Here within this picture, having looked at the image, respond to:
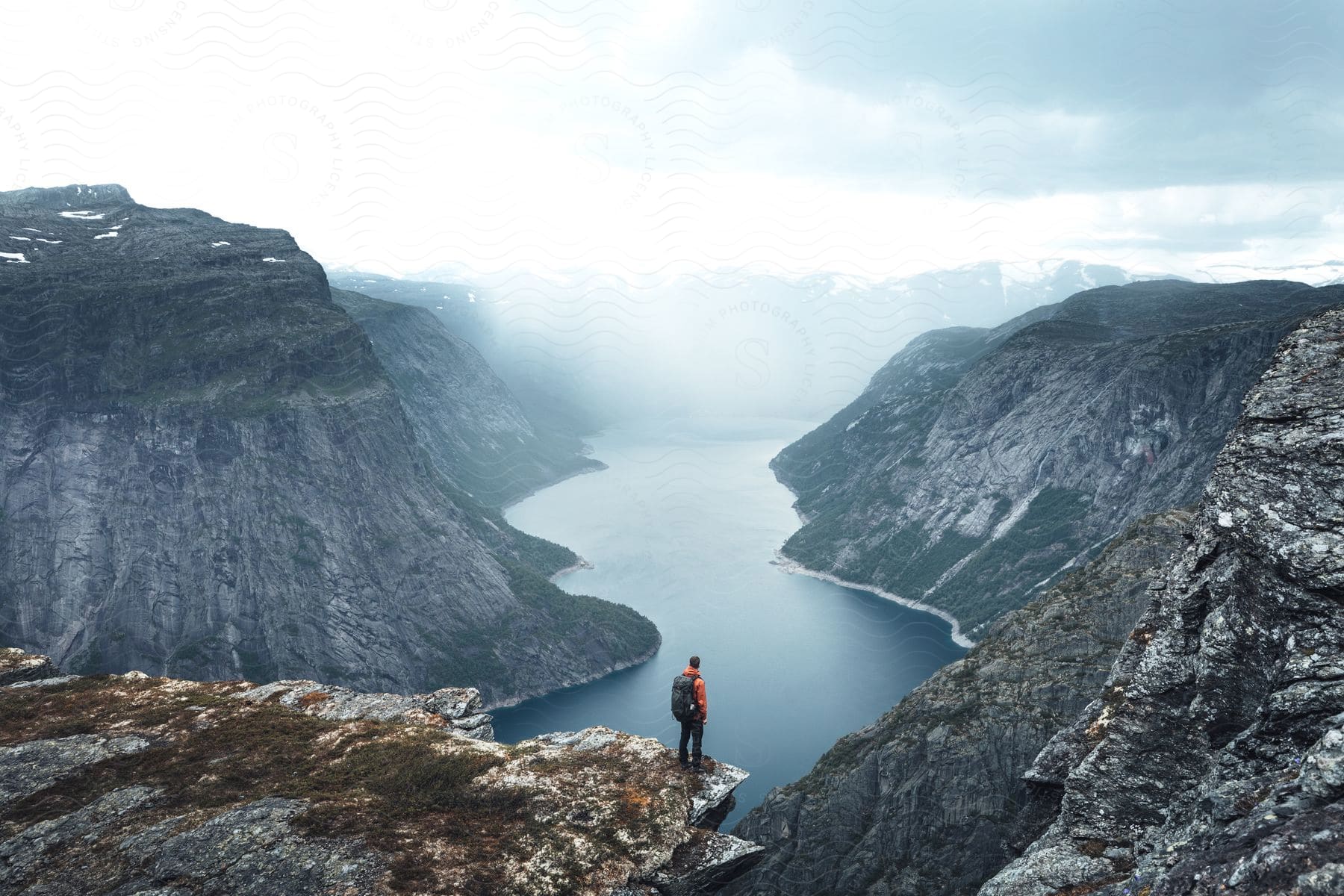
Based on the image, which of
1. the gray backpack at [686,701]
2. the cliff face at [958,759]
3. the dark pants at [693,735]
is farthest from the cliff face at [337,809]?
the cliff face at [958,759]

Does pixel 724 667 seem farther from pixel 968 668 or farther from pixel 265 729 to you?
pixel 265 729

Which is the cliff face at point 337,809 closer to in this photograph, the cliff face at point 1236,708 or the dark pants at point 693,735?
the dark pants at point 693,735

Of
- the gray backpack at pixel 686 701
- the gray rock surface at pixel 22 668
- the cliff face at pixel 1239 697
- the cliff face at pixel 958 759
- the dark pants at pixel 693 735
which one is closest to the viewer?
the cliff face at pixel 1239 697

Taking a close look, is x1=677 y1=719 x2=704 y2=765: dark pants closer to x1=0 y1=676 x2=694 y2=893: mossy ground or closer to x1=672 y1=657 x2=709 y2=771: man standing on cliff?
x1=672 y1=657 x2=709 y2=771: man standing on cliff

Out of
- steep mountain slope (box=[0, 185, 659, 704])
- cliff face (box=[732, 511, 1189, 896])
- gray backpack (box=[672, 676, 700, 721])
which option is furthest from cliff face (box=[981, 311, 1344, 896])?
steep mountain slope (box=[0, 185, 659, 704])

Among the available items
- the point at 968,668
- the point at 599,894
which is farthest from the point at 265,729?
the point at 968,668
